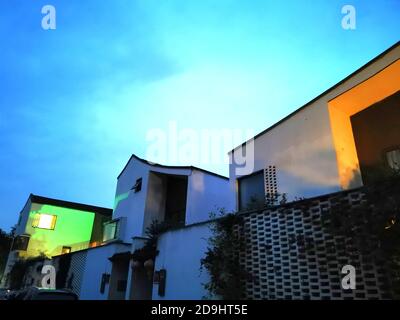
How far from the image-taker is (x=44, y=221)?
29.0 metres

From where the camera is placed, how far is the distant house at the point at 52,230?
91.8 ft

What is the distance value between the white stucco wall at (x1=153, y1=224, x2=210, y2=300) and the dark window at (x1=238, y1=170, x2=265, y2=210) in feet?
7.59

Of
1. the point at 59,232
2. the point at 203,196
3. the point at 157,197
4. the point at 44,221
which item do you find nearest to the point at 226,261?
the point at 203,196

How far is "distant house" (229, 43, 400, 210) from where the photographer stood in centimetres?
898

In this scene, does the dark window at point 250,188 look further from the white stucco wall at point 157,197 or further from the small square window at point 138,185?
the small square window at point 138,185

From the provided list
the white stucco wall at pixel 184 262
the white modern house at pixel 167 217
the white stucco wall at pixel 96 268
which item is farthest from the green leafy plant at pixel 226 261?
the white stucco wall at pixel 96 268

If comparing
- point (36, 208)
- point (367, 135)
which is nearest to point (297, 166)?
point (367, 135)

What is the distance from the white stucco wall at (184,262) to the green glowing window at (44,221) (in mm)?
21422

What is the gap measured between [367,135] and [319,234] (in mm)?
5388

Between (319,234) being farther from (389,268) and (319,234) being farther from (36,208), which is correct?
(36,208)

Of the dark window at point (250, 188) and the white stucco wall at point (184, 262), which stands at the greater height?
the dark window at point (250, 188)

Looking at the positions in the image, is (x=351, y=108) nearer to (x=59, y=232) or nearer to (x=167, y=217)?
(x=167, y=217)

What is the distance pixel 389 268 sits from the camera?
200 inches
